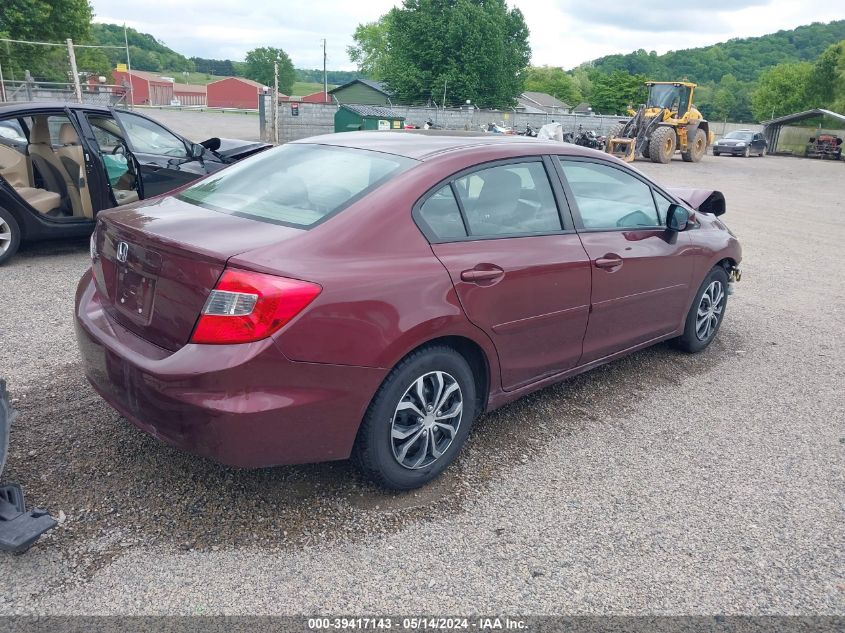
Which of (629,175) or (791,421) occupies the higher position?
(629,175)

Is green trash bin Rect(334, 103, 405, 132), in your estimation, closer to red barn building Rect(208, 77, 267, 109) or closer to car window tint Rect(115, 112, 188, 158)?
car window tint Rect(115, 112, 188, 158)

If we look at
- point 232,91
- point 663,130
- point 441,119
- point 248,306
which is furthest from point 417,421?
point 232,91

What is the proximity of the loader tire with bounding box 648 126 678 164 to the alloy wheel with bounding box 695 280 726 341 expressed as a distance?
22.6 m

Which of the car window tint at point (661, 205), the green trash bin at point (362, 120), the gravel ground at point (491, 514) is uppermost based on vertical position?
the car window tint at point (661, 205)

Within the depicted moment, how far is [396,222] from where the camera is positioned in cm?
290

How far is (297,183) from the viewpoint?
3270 millimetres

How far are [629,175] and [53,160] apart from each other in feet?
19.0

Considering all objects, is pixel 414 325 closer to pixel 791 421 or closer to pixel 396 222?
pixel 396 222

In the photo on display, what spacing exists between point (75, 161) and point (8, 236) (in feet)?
3.26

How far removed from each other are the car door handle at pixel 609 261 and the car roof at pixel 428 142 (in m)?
0.63

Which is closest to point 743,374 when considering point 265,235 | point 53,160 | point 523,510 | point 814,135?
point 523,510

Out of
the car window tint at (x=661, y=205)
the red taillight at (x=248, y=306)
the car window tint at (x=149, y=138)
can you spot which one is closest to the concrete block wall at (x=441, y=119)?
the car window tint at (x=149, y=138)

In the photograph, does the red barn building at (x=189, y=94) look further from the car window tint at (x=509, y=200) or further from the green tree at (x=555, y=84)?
the car window tint at (x=509, y=200)

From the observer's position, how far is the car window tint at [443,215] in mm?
3033
